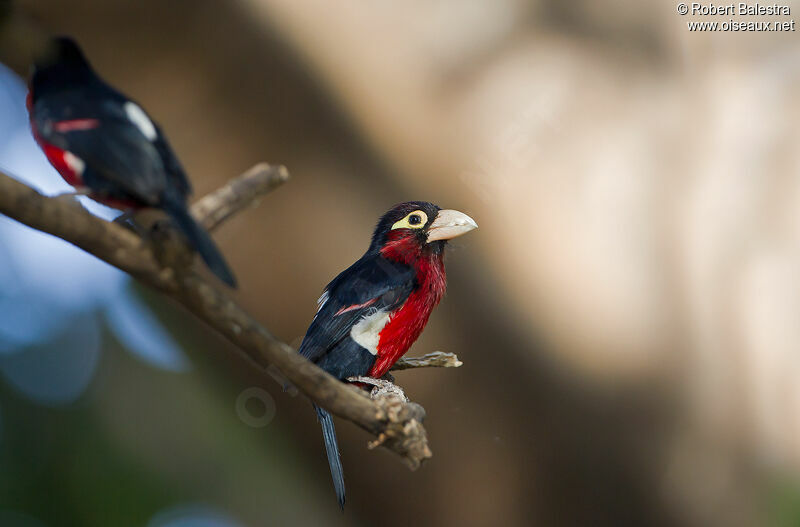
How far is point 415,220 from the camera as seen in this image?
3.73 feet

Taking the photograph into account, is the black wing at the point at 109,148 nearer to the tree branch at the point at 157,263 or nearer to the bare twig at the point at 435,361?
the tree branch at the point at 157,263

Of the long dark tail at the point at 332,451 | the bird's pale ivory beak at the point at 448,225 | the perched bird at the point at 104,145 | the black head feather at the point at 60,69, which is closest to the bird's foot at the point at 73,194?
the perched bird at the point at 104,145

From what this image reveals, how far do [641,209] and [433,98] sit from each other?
59 centimetres

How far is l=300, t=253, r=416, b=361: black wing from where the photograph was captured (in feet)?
3.38

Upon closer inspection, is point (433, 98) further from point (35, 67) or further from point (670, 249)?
point (35, 67)

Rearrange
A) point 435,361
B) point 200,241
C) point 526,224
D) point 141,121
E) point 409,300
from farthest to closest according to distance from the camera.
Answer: point 526,224
point 409,300
point 435,361
point 141,121
point 200,241

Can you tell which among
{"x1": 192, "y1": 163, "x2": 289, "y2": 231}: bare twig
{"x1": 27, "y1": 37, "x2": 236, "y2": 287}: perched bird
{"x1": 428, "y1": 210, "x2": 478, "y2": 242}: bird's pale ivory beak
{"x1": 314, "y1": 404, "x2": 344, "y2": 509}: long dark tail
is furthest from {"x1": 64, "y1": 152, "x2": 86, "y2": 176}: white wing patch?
{"x1": 428, "y1": 210, "x2": 478, "y2": 242}: bird's pale ivory beak

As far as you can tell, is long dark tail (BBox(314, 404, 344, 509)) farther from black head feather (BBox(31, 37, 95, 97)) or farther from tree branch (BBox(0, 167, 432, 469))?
black head feather (BBox(31, 37, 95, 97))

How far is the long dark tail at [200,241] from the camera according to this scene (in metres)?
0.51

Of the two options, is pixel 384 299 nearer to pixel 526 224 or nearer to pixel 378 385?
pixel 378 385

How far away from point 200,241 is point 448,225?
2.00 feet

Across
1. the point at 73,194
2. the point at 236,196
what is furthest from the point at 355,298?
the point at 73,194

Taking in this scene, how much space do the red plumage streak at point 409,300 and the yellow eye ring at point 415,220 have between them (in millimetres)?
14

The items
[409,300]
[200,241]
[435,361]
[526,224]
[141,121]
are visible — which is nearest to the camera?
[200,241]
